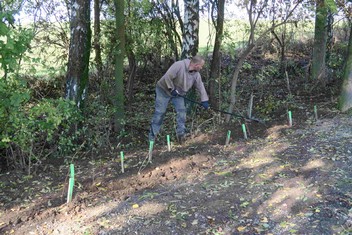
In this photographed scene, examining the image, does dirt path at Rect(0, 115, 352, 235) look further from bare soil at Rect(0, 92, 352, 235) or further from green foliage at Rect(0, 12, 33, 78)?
→ green foliage at Rect(0, 12, 33, 78)

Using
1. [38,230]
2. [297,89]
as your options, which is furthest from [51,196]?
[297,89]

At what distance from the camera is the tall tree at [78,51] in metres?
7.02

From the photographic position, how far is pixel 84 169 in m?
5.58

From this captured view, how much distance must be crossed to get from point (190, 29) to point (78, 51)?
258 cm

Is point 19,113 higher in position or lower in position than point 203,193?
higher

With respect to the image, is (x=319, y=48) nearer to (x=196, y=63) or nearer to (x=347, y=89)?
(x=347, y=89)

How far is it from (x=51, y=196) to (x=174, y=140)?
2.91m

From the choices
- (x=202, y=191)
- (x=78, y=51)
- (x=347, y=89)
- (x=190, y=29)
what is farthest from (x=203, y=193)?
(x=190, y=29)

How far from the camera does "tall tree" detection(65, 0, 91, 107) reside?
277 inches

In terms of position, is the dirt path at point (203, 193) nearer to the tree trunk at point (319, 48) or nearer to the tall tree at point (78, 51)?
the tall tree at point (78, 51)

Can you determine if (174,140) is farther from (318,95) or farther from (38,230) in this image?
(318,95)

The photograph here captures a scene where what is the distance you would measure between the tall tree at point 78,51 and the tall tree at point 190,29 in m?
2.21

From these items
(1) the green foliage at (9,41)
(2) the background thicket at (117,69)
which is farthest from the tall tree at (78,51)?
(1) the green foliage at (9,41)

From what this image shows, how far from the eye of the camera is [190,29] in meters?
8.30
